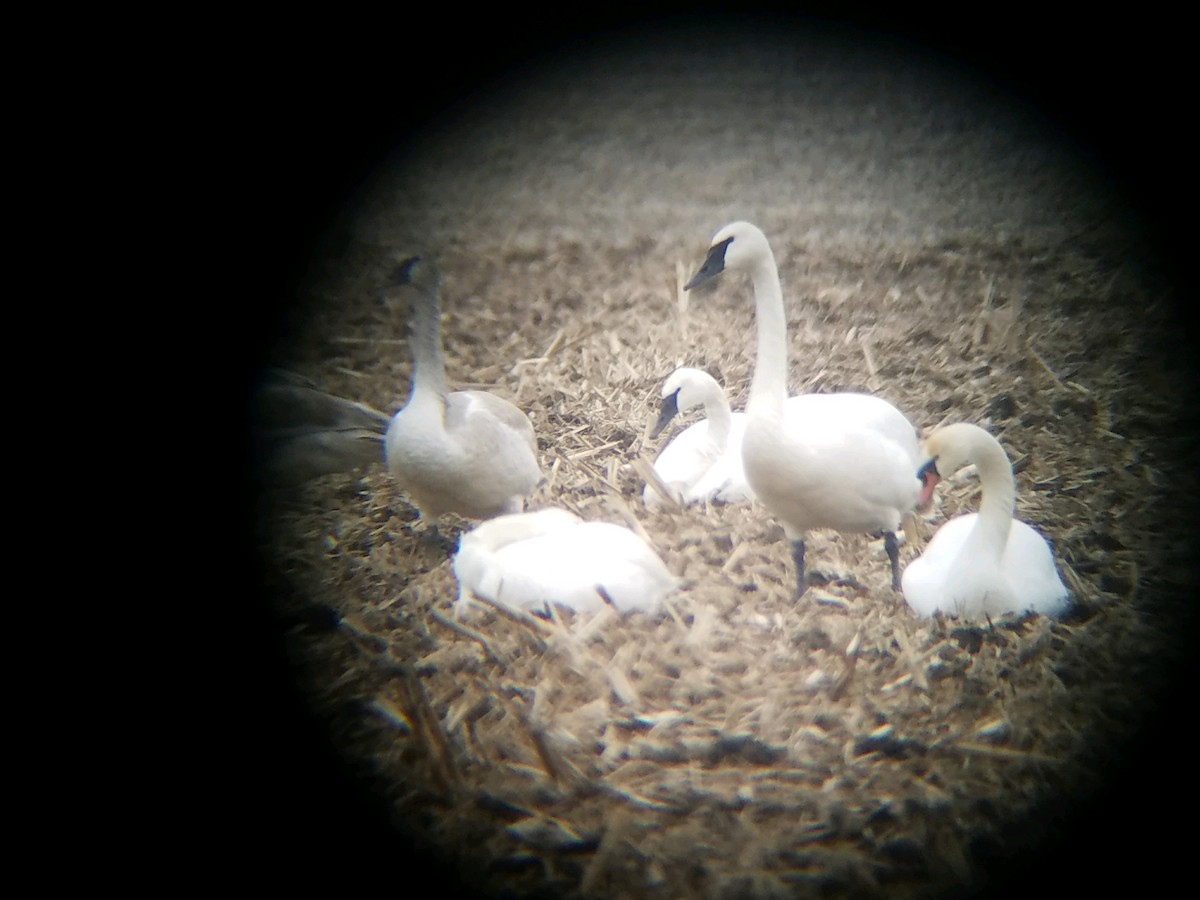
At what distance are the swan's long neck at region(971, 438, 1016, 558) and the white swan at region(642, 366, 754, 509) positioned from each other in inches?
17.2

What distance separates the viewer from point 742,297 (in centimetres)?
187

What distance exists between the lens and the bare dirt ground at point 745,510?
881mm

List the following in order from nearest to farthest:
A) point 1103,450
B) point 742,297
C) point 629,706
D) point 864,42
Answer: point 629,706 → point 864,42 → point 1103,450 → point 742,297

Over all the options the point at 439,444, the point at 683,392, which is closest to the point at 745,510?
the point at 683,392

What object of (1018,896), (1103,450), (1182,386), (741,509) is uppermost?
(1182,386)

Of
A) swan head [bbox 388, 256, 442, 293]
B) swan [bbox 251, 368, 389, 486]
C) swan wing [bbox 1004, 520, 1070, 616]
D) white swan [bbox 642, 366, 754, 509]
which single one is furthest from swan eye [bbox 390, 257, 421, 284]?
swan wing [bbox 1004, 520, 1070, 616]

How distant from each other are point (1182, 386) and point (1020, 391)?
341 mm

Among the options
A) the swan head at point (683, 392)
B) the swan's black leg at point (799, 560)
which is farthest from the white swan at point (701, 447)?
the swan's black leg at point (799, 560)

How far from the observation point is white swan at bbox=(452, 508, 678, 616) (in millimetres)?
1183

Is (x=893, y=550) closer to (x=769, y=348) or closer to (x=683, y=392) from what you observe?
(x=769, y=348)

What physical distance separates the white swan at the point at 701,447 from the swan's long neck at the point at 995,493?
44 cm

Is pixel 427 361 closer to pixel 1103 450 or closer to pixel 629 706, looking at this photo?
pixel 629 706

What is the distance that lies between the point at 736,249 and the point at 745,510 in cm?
49

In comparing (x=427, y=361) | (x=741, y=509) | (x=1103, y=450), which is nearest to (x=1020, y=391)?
(x=1103, y=450)
